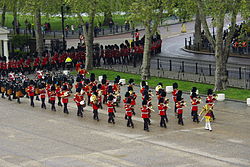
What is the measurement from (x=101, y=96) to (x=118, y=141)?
7.31 metres

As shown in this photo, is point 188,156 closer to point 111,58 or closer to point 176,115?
point 176,115

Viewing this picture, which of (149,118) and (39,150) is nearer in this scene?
(39,150)

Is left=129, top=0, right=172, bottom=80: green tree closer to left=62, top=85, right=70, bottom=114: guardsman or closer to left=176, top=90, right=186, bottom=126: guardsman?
left=62, top=85, right=70, bottom=114: guardsman

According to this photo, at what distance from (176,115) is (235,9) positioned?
681 cm

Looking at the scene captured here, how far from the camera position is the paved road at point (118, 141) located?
22750 millimetres

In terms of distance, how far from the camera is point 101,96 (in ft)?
107

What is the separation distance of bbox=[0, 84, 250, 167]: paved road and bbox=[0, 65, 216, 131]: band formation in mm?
513

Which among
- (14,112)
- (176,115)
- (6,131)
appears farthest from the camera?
(14,112)

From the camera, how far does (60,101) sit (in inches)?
1300

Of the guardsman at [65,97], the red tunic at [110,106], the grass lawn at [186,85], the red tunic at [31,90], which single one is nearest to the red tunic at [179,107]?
the red tunic at [110,106]

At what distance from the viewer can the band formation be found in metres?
27.9

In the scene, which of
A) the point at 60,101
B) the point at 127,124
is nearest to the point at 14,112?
the point at 60,101

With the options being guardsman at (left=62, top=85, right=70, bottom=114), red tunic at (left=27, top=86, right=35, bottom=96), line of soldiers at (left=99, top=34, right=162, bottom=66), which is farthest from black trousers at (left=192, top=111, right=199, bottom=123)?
line of soldiers at (left=99, top=34, right=162, bottom=66)

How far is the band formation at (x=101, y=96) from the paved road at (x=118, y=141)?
0.51 meters
